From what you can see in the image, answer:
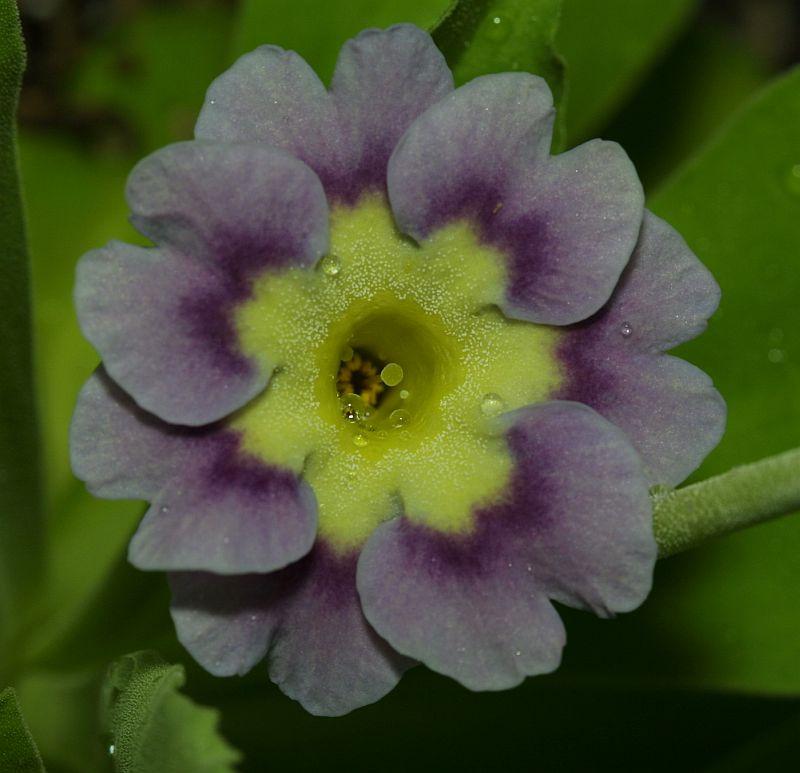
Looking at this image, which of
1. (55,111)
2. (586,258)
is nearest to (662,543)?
(586,258)

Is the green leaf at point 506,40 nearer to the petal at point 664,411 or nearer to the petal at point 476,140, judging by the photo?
the petal at point 476,140

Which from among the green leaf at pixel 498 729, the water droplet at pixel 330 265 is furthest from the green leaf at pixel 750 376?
the water droplet at pixel 330 265

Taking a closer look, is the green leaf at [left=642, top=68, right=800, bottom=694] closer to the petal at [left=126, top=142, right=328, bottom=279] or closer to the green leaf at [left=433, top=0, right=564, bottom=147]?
the green leaf at [left=433, top=0, right=564, bottom=147]

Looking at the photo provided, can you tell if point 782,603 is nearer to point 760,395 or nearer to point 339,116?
point 760,395

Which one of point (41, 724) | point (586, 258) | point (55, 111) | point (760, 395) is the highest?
point (586, 258)

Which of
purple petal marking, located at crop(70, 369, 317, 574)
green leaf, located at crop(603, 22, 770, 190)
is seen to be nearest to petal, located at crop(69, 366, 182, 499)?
purple petal marking, located at crop(70, 369, 317, 574)

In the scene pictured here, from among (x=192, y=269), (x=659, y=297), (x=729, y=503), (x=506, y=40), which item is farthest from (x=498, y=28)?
(x=729, y=503)

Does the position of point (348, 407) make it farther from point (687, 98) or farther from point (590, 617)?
point (687, 98)
